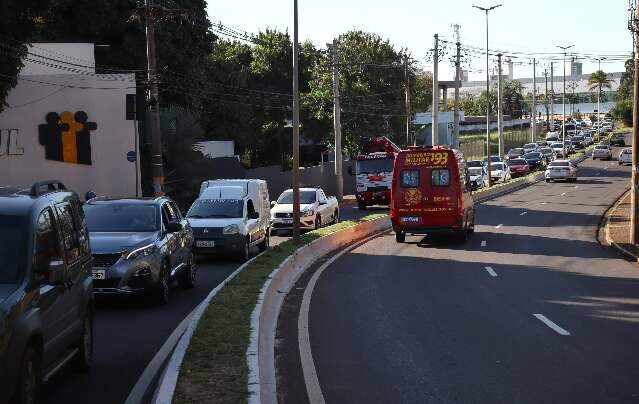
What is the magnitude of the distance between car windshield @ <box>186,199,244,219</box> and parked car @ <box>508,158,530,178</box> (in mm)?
55890

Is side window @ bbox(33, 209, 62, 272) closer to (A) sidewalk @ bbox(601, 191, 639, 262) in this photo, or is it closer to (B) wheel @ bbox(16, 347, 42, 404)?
(B) wheel @ bbox(16, 347, 42, 404)

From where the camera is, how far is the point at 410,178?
2930cm

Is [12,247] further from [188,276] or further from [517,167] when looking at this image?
[517,167]

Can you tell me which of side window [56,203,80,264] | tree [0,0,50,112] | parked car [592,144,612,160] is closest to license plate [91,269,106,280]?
side window [56,203,80,264]

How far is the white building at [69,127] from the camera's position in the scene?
40.6 metres

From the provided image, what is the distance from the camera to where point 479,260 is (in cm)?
2538

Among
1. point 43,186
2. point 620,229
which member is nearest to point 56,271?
point 43,186

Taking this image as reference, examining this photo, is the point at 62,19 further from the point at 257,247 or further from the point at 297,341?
the point at 297,341

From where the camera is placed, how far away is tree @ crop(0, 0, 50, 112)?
2942cm

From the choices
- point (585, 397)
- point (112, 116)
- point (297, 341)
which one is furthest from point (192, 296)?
point (112, 116)

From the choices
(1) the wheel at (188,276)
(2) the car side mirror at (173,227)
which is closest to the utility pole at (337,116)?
(1) the wheel at (188,276)

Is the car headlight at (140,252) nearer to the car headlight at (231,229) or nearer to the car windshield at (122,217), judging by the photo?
the car windshield at (122,217)

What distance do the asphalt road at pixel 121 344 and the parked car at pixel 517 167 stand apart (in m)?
61.2

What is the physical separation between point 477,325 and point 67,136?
30717 mm
